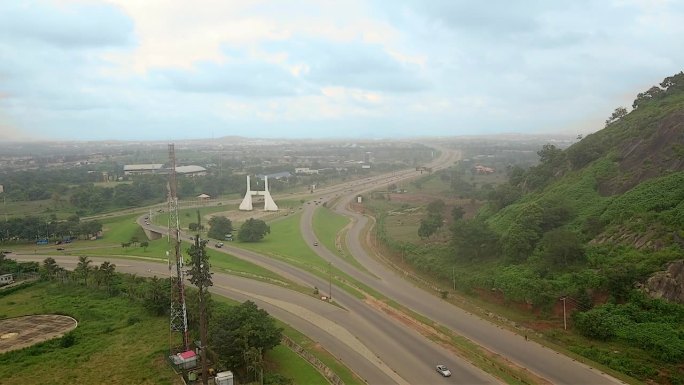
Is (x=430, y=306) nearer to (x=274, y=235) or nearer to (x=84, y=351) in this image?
(x=84, y=351)

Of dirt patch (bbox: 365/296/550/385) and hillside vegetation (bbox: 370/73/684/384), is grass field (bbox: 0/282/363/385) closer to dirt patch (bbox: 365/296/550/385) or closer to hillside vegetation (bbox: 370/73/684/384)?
dirt patch (bbox: 365/296/550/385)

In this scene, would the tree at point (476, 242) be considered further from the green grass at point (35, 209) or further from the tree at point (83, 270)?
the green grass at point (35, 209)

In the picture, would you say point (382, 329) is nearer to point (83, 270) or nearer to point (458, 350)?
point (458, 350)

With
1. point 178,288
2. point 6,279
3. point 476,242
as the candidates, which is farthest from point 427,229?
point 6,279

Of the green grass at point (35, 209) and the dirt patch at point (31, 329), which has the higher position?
the green grass at point (35, 209)

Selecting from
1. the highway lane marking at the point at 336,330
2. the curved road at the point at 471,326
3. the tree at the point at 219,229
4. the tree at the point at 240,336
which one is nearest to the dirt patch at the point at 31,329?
the highway lane marking at the point at 336,330

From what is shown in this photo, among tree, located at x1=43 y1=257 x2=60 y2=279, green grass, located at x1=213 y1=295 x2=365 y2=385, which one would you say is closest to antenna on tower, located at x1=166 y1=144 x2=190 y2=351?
green grass, located at x1=213 y1=295 x2=365 y2=385

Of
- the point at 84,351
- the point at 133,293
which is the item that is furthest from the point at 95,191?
the point at 84,351
